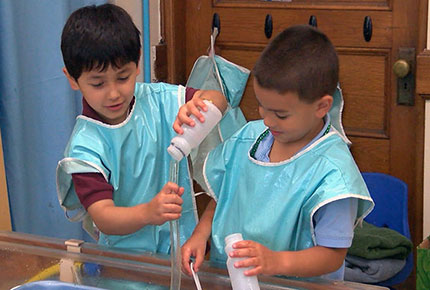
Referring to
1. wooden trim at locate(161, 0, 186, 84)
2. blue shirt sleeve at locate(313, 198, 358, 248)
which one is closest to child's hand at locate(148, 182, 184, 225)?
blue shirt sleeve at locate(313, 198, 358, 248)

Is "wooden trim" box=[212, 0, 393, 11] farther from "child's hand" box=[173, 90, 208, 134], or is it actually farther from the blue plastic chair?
"child's hand" box=[173, 90, 208, 134]

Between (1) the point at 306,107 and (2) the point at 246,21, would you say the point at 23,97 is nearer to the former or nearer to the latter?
(2) the point at 246,21

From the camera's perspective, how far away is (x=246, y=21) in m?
2.62

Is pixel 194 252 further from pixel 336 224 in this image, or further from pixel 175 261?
pixel 336 224

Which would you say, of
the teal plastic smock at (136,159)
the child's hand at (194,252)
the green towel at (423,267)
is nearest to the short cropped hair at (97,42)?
the teal plastic smock at (136,159)

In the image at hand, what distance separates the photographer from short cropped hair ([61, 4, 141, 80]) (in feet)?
4.23

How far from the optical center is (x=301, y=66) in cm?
116

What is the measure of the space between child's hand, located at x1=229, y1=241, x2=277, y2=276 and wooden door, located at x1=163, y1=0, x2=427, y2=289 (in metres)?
1.42

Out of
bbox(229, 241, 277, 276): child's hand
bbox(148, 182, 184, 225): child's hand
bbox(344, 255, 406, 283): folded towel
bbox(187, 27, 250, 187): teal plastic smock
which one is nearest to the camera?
bbox(229, 241, 277, 276): child's hand

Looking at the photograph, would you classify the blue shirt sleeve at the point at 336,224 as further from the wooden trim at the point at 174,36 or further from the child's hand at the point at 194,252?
the wooden trim at the point at 174,36

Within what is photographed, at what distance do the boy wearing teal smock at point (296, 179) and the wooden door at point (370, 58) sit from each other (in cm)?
119

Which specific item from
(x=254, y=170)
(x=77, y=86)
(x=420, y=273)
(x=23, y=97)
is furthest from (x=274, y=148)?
(x=23, y=97)

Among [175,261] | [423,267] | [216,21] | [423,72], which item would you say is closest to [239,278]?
[175,261]

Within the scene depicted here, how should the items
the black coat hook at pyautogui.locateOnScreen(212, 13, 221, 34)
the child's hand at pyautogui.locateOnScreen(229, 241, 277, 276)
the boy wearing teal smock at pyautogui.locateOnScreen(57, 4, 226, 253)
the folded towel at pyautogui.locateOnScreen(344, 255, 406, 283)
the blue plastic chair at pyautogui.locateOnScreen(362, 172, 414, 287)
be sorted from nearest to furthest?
the child's hand at pyautogui.locateOnScreen(229, 241, 277, 276) → the boy wearing teal smock at pyautogui.locateOnScreen(57, 4, 226, 253) → the folded towel at pyautogui.locateOnScreen(344, 255, 406, 283) → the blue plastic chair at pyautogui.locateOnScreen(362, 172, 414, 287) → the black coat hook at pyautogui.locateOnScreen(212, 13, 221, 34)
